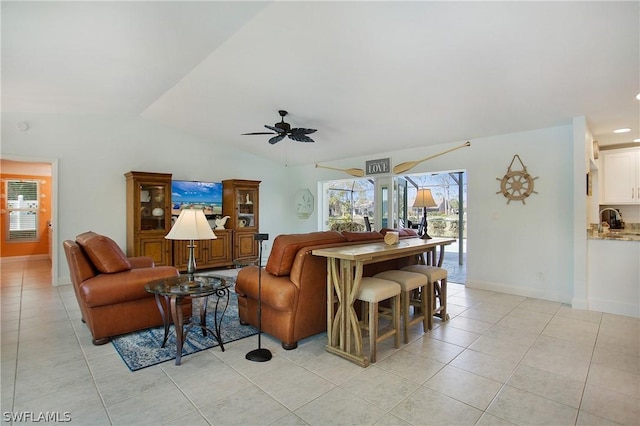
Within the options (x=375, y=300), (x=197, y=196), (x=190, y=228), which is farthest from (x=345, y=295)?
(x=197, y=196)

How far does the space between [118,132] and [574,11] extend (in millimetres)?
6580

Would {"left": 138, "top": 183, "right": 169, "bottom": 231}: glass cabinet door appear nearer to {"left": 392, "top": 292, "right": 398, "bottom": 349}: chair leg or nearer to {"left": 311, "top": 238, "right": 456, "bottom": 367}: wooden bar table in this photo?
{"left": 311, "top": 238, "right": 456, "bottom": 367}: wooden bar table

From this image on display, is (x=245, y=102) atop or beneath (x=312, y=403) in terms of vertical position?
atop

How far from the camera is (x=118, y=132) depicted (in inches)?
229

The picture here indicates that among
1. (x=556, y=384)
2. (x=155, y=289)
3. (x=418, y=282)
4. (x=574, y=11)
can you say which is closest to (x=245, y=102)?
(x=155, y=289)

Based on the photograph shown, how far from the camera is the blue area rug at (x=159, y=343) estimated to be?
102 inches

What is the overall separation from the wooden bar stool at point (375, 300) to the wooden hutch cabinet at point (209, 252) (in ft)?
14.2

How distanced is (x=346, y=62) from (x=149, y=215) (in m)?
4.54

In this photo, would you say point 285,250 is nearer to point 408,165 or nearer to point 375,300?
point 375,300

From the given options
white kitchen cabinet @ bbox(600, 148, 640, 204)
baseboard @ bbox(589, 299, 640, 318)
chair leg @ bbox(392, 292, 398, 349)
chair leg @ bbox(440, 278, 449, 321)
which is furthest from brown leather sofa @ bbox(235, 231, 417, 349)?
white kitchen cabinet @ bbox(600, 148, 640, 204)

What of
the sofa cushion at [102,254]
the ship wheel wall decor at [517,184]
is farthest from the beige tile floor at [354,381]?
the ship wheel wall decor at [517,184]

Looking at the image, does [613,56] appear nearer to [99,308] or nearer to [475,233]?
[475,233]

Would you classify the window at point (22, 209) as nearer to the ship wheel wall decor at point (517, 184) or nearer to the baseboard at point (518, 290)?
the baseboard at point (518, 290)

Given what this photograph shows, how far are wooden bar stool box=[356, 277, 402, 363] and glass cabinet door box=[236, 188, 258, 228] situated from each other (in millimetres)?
4617
